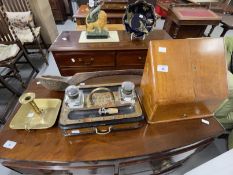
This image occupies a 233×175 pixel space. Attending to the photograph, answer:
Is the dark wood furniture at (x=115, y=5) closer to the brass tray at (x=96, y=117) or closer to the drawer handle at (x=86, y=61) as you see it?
the drawer handle at (x=86, y=61)

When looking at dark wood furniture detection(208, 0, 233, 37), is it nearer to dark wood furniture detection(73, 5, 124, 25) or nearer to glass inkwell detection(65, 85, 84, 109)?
dark wood furniture detection(73, 5, 124, 25)

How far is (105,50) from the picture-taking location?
62.2 inches

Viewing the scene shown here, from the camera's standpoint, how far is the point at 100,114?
2.48 feet

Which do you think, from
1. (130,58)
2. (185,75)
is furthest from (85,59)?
(185,75)

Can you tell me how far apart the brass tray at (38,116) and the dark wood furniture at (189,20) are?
2160 millimetres

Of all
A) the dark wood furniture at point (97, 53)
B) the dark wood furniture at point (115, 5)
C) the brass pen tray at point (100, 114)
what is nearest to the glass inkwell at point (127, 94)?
the brass pen tray at point (100, 114)

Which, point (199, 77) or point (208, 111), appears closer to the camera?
point (199, 77)

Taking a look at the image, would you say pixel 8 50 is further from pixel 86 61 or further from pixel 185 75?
pixel 185 75

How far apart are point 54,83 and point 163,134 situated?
0.69 metres

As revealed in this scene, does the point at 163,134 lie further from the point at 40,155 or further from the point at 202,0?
the point at 202,0

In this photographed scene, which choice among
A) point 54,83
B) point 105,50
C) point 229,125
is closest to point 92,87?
point 54,83

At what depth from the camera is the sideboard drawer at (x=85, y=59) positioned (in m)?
1.61

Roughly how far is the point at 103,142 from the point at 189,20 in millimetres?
2248

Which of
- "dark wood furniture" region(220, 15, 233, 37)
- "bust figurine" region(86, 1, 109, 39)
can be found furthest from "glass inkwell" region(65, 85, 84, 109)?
"dark wood furniture" region(220, 15, 233, 37)
